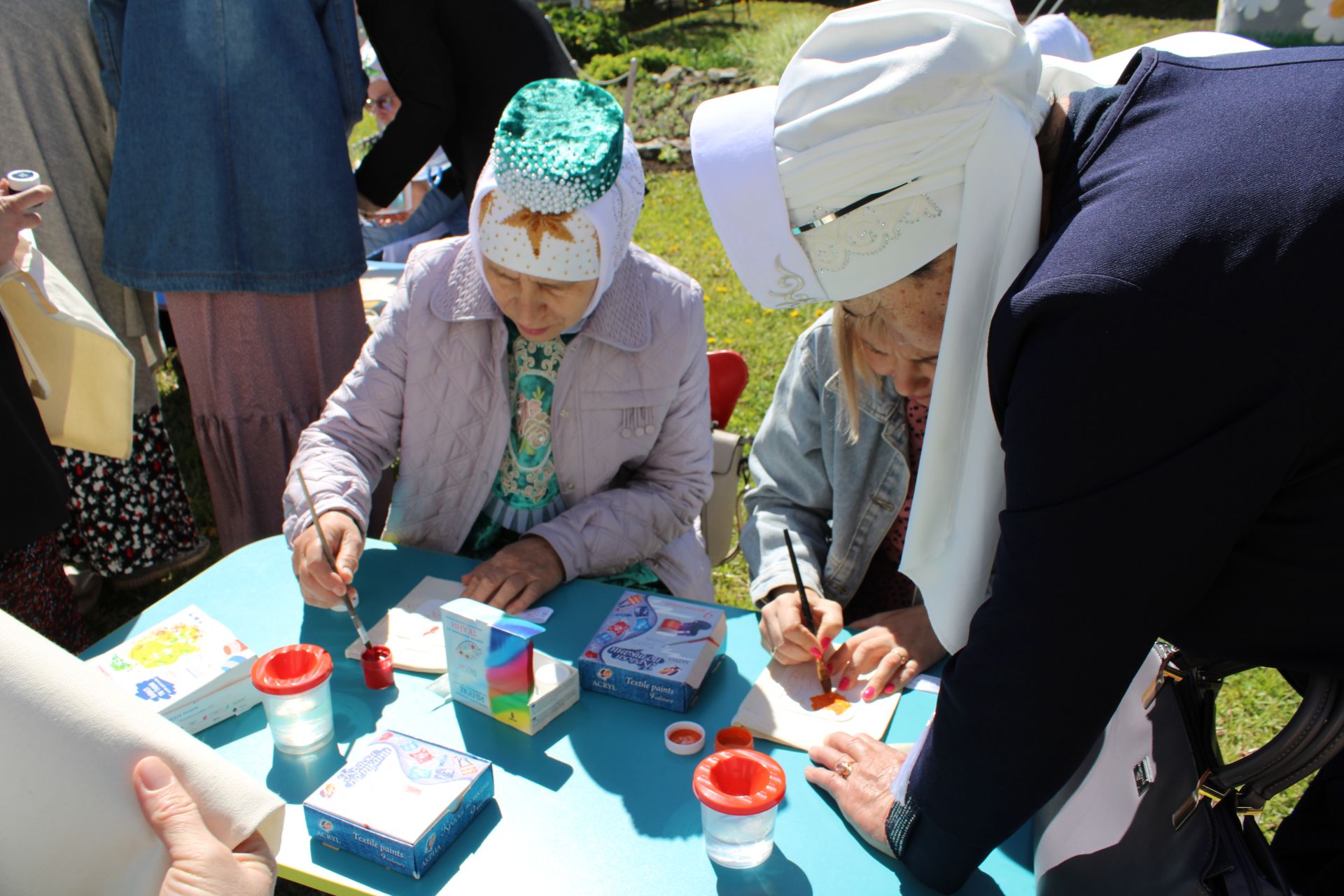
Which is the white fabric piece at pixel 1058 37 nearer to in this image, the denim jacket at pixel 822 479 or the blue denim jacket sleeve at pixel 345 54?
the denim jacket at pixel 822 479

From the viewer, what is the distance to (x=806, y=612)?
169 cm

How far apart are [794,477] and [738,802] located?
0.94 meters

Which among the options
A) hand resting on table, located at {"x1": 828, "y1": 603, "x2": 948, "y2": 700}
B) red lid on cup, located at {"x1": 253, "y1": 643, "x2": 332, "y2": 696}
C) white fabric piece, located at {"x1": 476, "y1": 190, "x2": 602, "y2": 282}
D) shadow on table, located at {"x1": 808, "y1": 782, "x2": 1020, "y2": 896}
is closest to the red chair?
white fabric piece, located at {"x1": 476, "y1": 190, "x2": 602, "y2": 282}

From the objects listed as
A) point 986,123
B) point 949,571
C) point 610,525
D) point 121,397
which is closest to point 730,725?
point 949,571

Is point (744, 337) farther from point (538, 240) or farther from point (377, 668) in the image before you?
point (377, 668)

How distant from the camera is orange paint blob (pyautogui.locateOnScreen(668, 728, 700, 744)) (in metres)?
1.47

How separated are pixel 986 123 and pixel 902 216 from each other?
0.43 ft

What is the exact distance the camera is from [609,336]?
2.07 m

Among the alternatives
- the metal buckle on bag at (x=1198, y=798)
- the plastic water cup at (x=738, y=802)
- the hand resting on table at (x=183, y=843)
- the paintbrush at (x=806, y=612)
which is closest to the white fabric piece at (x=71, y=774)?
the hand resting on table at (x=183, y=843)

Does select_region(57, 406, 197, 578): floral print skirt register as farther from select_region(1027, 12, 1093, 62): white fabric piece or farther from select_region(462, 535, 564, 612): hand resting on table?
select_region(1027, 12, 1093, 62): white fabric piece

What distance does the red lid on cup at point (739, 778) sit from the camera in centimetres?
122

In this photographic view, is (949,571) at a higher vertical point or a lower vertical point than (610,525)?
higher

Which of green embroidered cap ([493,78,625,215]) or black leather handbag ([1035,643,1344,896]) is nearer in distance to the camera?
black leather handbag ([1035,643,1344,896])

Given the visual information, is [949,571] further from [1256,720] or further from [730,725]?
[1256,720]
